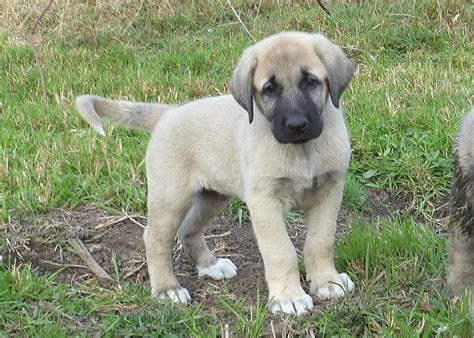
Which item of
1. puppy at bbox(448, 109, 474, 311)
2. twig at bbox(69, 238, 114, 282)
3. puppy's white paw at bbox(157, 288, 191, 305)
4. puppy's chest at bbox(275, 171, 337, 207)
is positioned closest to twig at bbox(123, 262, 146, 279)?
twig at bbox(69, 238, 114, 282)

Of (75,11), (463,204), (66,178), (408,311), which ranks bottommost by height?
(75,11)

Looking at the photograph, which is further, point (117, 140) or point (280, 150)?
point (117, 140)

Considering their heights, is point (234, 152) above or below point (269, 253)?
above

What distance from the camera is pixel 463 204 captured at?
3742 millimetres

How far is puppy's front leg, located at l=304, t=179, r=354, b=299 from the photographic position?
13.1 feet

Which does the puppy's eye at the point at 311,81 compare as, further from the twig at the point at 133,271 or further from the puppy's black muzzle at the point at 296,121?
the twig at the point at 133,271

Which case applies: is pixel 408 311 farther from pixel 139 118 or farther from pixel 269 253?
pixel 139 118

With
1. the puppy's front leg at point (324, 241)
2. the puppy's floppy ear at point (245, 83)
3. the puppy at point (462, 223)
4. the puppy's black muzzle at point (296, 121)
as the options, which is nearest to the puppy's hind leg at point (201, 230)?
the puppy's front leg at point (324, 241)

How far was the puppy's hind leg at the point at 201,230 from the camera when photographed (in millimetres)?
4531

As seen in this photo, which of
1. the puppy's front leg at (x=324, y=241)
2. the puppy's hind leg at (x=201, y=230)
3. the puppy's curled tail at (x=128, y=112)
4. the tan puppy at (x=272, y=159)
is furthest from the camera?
the puppy's curled tail at (x=128, y=112)

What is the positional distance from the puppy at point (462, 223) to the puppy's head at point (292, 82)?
62 centimetres

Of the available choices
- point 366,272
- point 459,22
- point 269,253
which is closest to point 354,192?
point 366,272

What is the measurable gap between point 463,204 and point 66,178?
2705 millimetres

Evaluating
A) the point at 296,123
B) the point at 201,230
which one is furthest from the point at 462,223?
the point at 201,230
